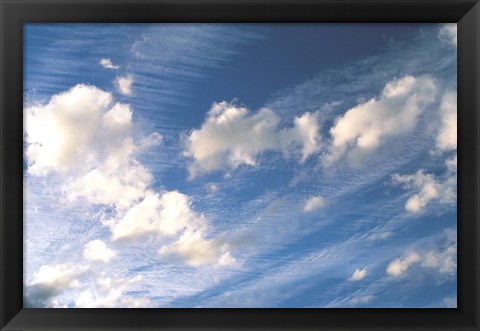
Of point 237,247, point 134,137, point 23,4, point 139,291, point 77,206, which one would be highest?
point 23,4

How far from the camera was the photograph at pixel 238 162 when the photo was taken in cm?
133

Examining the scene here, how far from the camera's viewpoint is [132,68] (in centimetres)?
134

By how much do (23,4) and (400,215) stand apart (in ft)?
3.87

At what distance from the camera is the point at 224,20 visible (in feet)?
4.29

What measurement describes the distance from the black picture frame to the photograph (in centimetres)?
4

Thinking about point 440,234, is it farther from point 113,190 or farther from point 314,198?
point 113,190

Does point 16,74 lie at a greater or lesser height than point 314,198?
greater

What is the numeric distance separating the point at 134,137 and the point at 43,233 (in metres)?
0.37

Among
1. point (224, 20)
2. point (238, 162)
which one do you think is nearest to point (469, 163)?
point (238, 162)

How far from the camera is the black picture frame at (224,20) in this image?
128cm

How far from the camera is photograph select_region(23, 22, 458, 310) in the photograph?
52.5 inches

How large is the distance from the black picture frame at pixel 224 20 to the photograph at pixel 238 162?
0.12ft

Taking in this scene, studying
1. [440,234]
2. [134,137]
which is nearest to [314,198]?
[440,234]

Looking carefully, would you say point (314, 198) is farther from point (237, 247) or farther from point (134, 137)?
point (134, 137)
